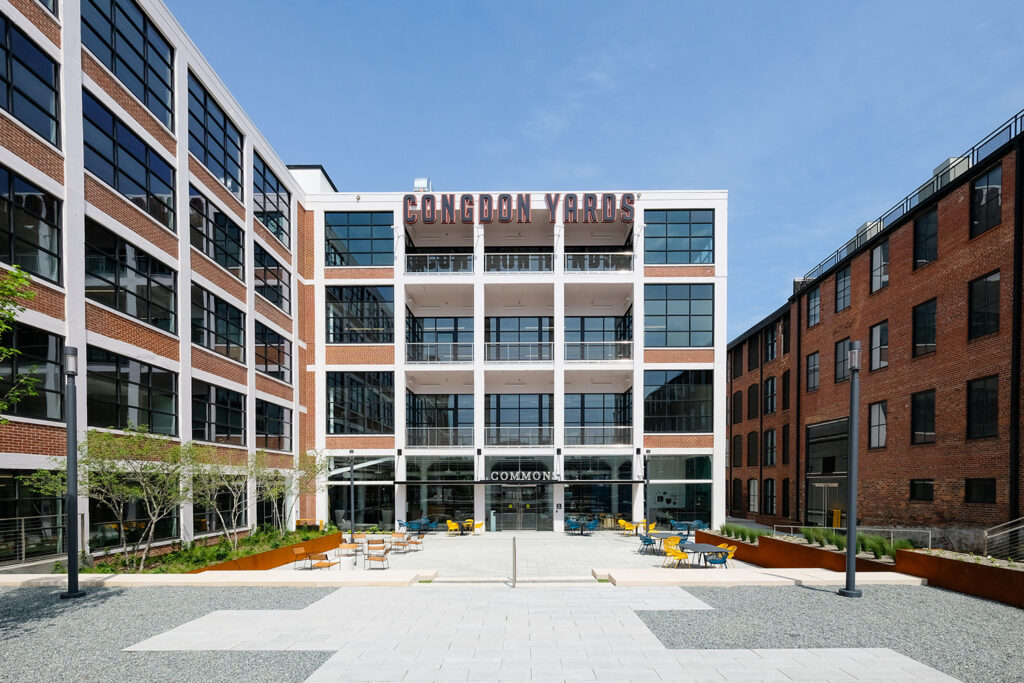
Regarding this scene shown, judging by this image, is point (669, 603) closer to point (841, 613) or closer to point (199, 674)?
point (841, 613)

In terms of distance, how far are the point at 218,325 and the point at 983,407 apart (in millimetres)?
28302

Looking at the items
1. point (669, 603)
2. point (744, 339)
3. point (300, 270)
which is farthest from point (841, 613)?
point (744, 339)

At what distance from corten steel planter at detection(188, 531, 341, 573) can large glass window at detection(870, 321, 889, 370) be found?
Result: 2501 cm

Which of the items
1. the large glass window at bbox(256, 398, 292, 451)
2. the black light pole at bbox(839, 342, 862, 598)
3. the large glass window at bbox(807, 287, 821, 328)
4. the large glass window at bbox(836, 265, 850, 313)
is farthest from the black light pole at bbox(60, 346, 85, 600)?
the large glass window at bbox(807, 287, 821, 328)

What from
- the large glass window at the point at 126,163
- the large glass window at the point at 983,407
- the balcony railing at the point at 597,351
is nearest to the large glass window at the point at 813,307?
the balcony railing at the point at 597,351

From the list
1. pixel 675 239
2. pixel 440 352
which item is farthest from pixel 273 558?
pixel 675 239

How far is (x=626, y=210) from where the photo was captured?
31703 millimetres

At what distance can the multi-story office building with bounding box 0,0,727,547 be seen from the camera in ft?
69.9

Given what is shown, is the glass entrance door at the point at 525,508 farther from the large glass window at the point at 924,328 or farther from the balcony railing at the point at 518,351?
the large glass window at the point at 924,328

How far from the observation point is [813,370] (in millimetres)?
33312

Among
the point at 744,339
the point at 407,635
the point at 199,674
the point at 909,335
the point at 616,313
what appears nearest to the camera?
the point at 199,674

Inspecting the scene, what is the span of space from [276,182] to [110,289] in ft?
45.8

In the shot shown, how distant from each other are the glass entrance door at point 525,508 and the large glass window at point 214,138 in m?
20.1

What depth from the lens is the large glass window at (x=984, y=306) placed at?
19.5 meters
